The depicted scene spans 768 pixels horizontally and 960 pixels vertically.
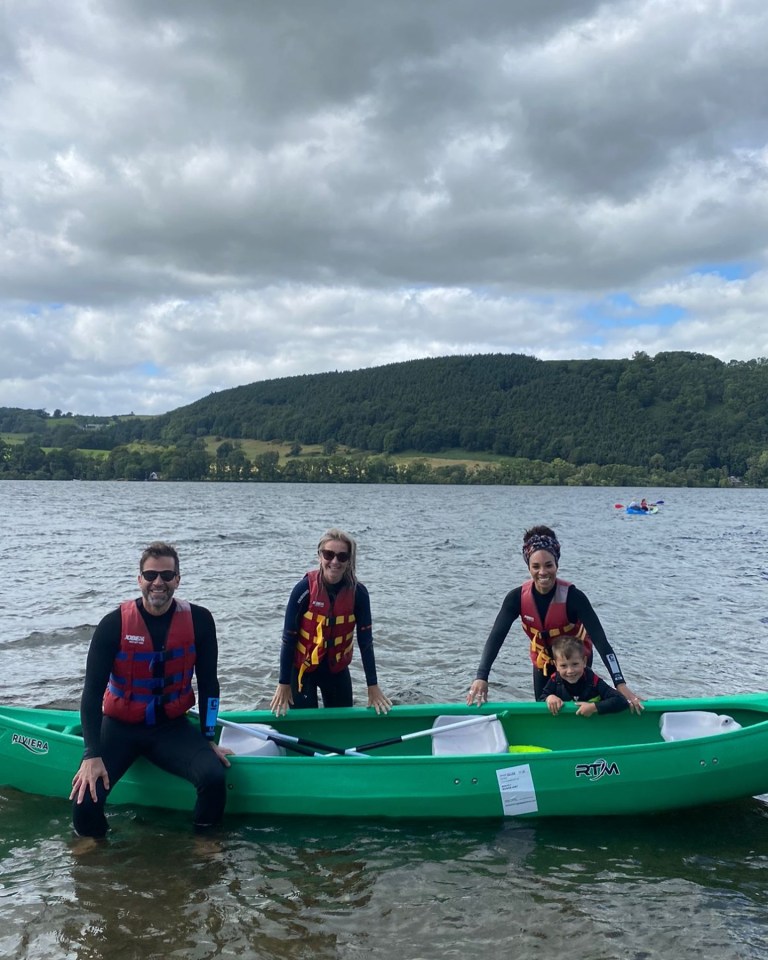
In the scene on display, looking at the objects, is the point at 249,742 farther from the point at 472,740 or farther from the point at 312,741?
the point at 472,740

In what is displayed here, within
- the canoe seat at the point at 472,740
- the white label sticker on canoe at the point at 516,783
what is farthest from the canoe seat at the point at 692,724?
the white label sticker on canoe at the point at 516,783

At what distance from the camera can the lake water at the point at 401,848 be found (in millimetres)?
4871

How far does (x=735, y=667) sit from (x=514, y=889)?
8465mm

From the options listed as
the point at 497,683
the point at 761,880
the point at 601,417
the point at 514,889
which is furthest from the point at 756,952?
the point at 601,417

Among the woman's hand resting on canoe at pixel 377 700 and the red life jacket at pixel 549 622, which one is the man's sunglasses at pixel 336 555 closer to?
the woman's hand resting on canoe at pixel 377 700

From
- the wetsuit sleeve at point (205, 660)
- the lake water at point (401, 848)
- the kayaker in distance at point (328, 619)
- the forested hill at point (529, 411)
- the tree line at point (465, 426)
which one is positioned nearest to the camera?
the lake water at point (401, 848)

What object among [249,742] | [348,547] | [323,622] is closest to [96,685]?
[249,742]

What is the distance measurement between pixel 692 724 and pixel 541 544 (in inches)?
89.8

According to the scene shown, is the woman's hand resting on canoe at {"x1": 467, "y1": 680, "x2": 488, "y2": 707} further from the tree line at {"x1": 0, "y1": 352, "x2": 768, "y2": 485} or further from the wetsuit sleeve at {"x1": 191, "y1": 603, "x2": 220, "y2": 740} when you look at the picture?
the tree line at {"x1": 0, "y1": 352, "x2": 768, "y2": 485}

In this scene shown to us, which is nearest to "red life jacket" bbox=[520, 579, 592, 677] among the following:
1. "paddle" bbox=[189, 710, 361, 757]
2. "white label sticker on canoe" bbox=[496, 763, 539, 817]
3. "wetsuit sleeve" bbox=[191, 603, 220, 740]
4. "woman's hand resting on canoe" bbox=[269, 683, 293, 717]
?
"white label sticker on canoe" bbox=[496, 763, 539, 817]

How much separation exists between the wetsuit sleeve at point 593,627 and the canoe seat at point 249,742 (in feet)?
9.63

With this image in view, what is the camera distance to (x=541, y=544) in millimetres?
7047

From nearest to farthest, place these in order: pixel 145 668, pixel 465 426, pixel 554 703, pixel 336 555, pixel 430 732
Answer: pixel 145 668
pixel 336 555
pixel 430 732
pixel 554 703
pixel 465 426

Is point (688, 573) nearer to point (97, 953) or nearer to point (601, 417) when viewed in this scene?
point (97, 953)
